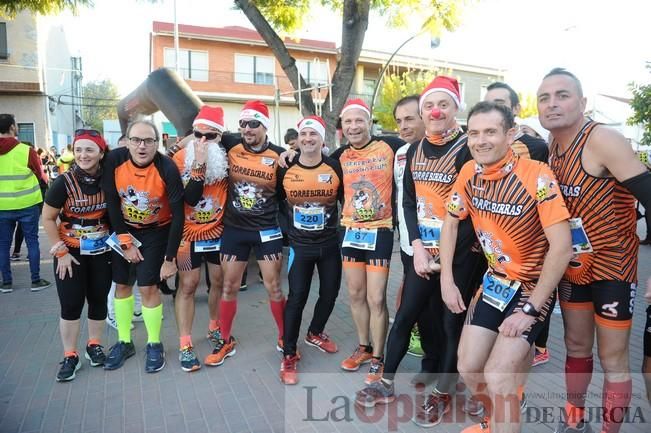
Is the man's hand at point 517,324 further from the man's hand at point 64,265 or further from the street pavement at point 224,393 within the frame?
the man's hand at point 64,265

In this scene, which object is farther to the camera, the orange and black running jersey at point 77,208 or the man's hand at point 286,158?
the man's hand at point 286,158

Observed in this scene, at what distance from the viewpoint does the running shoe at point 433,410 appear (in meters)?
3.03

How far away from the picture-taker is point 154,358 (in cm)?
386

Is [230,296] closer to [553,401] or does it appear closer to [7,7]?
[553,401]

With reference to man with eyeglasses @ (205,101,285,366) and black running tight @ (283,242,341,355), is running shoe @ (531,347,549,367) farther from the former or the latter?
man with eyeglasses @ (205,101,285,366)

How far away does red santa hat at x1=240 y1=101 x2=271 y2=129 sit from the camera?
3996 mm

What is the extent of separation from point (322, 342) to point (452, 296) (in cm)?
182

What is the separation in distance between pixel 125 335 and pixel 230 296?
1020 mm

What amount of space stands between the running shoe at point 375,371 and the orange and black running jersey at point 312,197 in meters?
1.06

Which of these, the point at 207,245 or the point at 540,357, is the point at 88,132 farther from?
the point at 540,357

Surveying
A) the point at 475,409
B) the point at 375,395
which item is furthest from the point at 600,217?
the point at 375,395

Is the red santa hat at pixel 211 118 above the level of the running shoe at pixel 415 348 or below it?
above

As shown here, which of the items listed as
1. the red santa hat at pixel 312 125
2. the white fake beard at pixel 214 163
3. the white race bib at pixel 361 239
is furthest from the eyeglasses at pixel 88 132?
the white race bib at pixel 361 239

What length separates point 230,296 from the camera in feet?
13.5
